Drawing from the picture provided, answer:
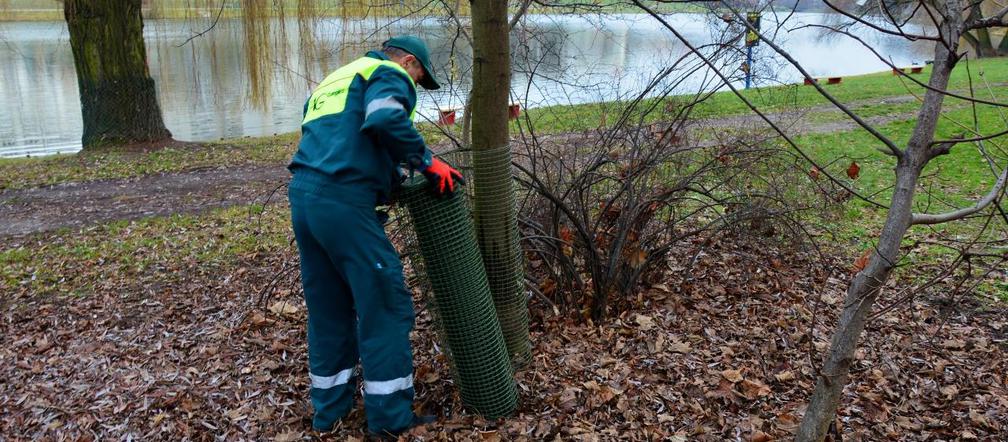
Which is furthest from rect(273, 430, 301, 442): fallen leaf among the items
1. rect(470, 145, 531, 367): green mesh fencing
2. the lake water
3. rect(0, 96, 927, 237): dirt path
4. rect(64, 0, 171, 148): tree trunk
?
rect(64, 0, 171, 148): tree trunk

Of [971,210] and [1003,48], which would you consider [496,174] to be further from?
[1003,48]

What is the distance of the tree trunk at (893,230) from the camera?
2.32m

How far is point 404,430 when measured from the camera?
350 cm

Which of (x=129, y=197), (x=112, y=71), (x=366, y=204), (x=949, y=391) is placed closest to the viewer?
(x=366, y=204)

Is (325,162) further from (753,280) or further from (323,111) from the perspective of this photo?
(753,280)

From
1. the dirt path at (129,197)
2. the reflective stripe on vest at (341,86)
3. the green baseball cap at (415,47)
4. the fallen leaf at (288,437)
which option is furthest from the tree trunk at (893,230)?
the dirt path at (129,197)

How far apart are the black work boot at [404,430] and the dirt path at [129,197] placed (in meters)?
5.78

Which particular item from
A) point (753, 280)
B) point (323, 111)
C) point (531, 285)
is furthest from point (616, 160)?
point (323, 111)

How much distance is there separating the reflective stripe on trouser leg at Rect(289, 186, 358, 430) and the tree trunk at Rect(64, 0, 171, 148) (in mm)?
9928

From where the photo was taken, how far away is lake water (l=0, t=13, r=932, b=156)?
20.4ft

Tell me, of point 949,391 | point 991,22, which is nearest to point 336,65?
point 949,391

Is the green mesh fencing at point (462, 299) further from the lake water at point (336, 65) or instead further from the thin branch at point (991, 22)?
the thin branch at point (991, 22)

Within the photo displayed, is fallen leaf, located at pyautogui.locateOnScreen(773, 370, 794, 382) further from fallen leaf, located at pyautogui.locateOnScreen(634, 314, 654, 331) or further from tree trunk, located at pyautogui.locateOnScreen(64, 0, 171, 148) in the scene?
tree trunk, located at pyautogui.locateOnScreen(64, 0, 171, 148)

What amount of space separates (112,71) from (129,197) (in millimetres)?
3732
